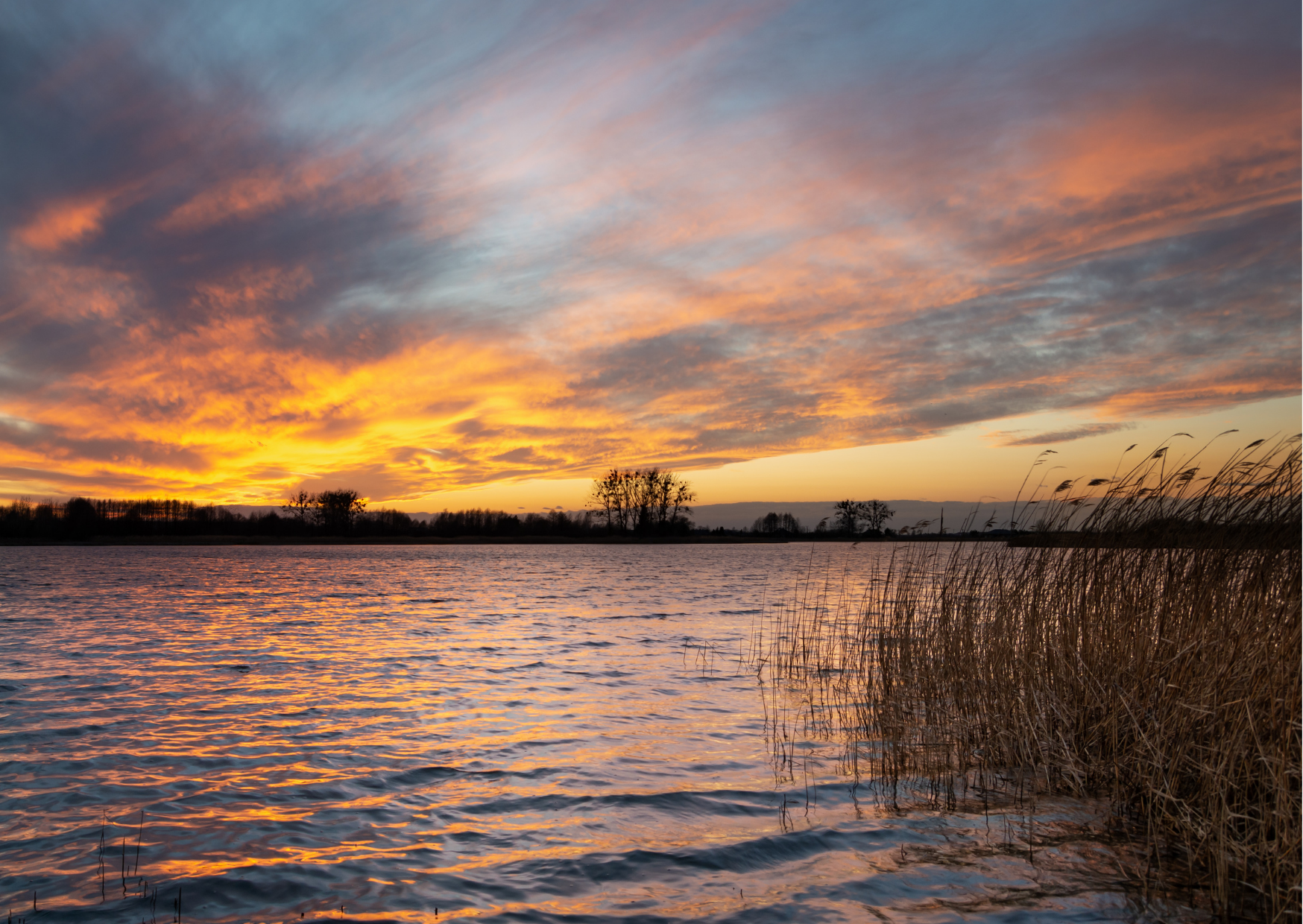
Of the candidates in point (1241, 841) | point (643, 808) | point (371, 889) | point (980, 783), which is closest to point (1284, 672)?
point (1241, 841)

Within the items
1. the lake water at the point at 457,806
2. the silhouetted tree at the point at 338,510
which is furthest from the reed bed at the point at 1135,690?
the silhouetted tree at the point at 338,510

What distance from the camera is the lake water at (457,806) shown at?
17.7 ft

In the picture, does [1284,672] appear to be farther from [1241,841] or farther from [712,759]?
[712,759]

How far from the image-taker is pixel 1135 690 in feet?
22.6

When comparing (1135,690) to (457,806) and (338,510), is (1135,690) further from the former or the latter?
(338,510)

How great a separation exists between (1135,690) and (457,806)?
6.57 m

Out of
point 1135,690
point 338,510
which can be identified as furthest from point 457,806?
point 338,510

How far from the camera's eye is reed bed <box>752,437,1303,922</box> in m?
5.23

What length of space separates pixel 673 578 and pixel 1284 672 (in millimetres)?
41489

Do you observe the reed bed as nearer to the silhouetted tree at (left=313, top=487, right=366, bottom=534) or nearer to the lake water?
the lake water

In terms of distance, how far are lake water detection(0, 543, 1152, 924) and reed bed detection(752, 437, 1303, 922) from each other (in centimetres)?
65

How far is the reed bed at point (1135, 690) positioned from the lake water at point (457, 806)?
2.12 feet

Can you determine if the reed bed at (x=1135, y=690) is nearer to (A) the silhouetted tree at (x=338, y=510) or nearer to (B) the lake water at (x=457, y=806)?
(B) the lake water at (x=457, y=806)

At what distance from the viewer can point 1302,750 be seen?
4.84 m
